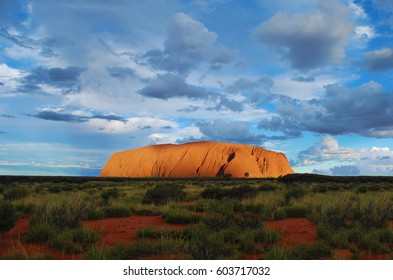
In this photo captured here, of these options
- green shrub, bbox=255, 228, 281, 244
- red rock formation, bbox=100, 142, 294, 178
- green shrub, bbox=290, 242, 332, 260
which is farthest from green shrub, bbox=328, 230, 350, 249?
red rock formation, bbox=100, 142, 294, 178

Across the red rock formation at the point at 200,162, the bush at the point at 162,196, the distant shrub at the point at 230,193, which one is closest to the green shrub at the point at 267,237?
the bush at the point at 162,196

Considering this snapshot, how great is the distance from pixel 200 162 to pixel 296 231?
127396mm

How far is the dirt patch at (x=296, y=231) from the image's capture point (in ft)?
30.5

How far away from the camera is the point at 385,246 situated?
8719 mm

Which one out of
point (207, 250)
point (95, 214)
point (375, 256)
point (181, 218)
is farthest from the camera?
point (95, 214)

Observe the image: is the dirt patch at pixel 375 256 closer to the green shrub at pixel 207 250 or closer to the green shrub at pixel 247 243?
the green shrub at pixel 247 243

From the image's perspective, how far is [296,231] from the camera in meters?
10.6

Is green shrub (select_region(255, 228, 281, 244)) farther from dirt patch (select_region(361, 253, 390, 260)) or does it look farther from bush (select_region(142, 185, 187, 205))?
bush (select_region(142, 185, 187, 205))

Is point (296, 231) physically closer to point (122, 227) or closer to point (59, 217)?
point (122, 227)

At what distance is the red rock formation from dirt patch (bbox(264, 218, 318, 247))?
110798 millimetres

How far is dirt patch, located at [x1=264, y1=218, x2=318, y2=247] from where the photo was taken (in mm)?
9281

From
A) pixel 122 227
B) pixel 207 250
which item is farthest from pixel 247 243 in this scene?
pixel 122 227

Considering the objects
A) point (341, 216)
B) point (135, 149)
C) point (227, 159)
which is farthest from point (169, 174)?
point (341, 216)

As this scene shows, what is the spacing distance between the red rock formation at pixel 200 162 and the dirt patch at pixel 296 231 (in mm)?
110798
